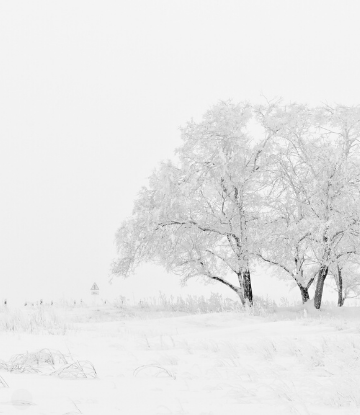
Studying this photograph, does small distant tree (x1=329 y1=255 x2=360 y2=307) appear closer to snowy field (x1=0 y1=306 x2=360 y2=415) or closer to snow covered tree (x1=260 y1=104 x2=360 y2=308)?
snow covered tree (x1=260 y1=104 x2=360 y2=308)

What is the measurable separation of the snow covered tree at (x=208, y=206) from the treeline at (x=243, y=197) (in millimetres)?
41

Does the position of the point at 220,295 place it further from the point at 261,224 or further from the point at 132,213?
the point at 132,213

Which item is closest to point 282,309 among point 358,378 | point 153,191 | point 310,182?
point 310,182

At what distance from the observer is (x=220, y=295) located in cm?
2122

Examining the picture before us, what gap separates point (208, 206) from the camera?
1969 centimetres

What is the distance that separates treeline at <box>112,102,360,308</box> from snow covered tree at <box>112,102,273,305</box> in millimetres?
41

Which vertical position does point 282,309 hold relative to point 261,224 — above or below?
below

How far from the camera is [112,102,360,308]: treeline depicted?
1892 cm

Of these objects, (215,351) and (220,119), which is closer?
(215,351)

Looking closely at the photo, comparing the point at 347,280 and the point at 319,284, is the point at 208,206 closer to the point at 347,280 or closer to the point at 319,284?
the point at 319,284

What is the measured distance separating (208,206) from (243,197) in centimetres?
148

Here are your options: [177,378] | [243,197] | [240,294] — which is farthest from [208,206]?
[177,378]

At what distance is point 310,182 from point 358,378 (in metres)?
15.3

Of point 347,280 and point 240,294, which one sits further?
point 347,280
